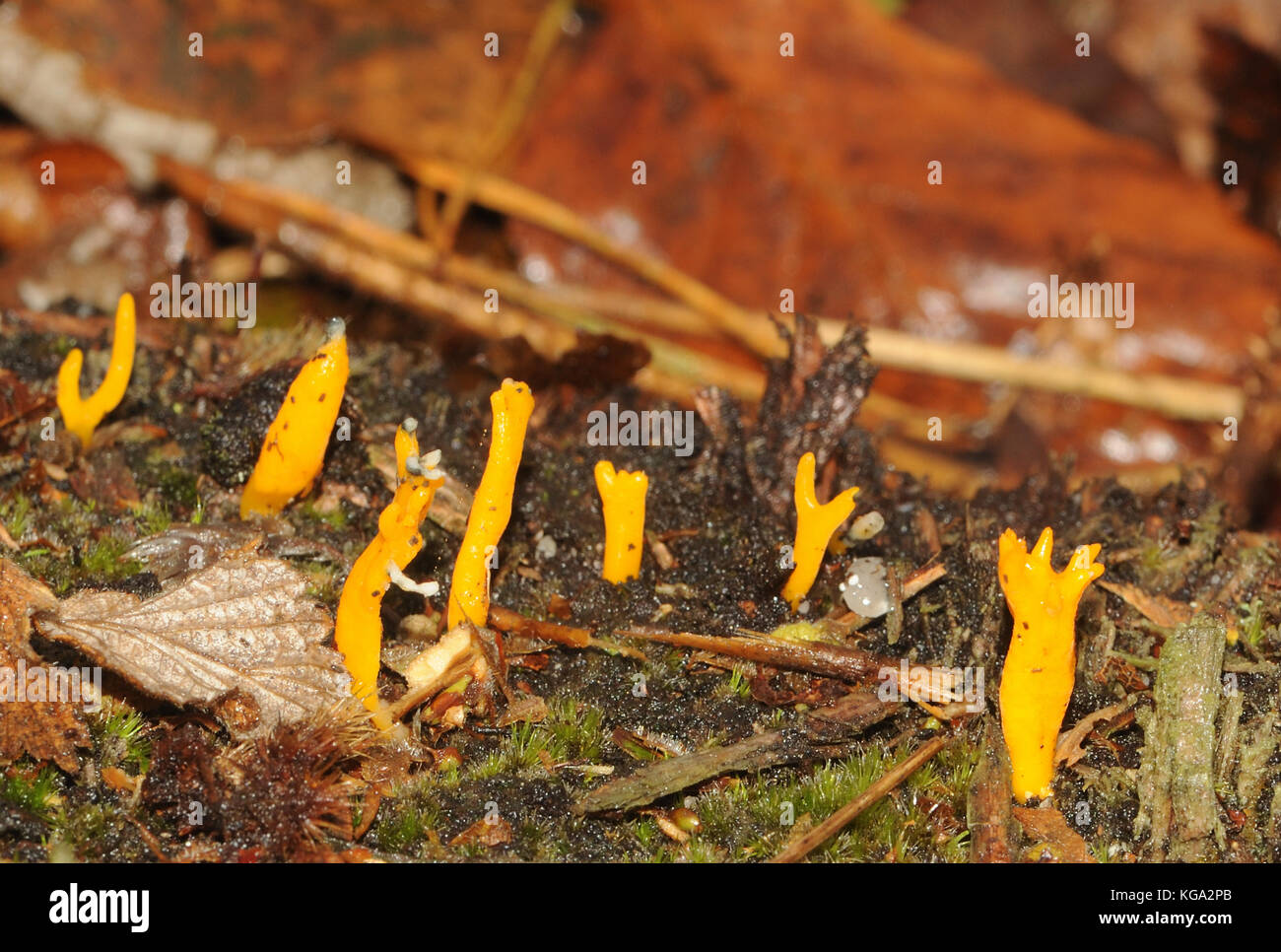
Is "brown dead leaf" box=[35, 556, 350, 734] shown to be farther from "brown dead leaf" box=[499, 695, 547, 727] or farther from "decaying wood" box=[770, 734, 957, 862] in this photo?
"decaying wood" box=[770, 734, 957, 862]

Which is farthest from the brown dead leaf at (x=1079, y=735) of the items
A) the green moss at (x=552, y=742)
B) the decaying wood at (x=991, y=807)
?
the green moss at (x=552, y=742)

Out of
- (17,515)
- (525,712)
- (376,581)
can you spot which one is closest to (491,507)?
(376,581)

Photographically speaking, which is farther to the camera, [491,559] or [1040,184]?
[1040,184]

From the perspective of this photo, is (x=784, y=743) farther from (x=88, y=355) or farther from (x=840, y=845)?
(x=88, y=355)

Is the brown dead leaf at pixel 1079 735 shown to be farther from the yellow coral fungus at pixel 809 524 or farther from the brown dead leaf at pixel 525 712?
the brown dead leaf at pixel 525 712

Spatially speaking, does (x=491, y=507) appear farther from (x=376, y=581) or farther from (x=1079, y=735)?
(x=1079, y=735)

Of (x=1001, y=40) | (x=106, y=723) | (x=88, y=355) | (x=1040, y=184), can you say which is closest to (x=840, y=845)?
(x=106, y=723)
